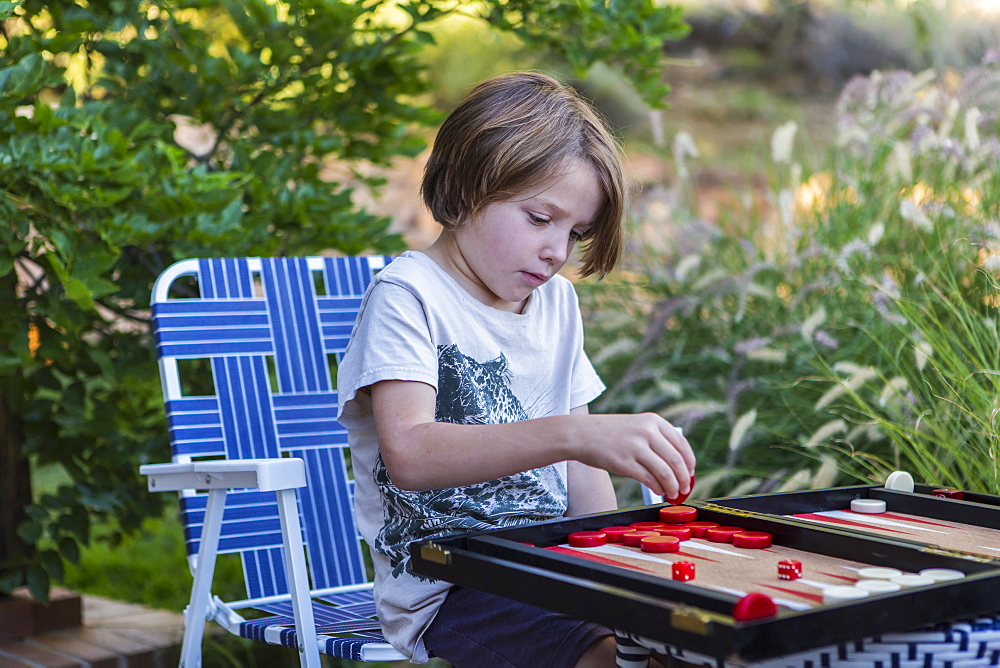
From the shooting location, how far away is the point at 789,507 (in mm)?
1589

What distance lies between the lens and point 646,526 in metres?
1.45

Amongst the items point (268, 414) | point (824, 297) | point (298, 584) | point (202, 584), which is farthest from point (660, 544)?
point (824, 297)

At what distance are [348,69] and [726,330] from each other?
4.85 feet

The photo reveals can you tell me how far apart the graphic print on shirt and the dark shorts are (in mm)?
118

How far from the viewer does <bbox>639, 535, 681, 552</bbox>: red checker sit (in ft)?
4.29

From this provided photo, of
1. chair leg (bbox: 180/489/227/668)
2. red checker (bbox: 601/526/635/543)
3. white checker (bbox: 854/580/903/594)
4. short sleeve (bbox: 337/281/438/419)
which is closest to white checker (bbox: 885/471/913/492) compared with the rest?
red checker (bbox: 601/526/635/543)

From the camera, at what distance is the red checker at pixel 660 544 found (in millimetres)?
1308

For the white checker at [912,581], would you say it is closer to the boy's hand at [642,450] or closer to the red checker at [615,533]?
the boy's hand at [642,450]

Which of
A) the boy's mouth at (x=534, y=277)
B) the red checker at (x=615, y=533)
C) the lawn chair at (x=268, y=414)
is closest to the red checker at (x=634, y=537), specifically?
the red checker at (x=615, y=533)

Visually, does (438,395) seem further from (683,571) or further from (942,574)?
(942,574)

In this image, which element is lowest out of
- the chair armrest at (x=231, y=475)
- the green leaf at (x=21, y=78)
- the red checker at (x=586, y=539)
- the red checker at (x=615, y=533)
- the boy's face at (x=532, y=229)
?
the red checker at (x=615, y=533)

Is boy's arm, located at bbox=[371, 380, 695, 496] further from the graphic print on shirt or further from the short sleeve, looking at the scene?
the graphic print on shirt

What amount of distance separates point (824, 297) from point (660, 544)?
7.27ft

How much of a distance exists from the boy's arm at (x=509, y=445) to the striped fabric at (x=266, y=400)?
72 centimetres
